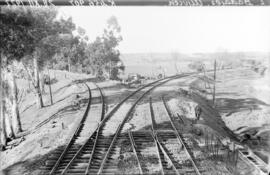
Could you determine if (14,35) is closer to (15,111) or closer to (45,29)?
(45,29)

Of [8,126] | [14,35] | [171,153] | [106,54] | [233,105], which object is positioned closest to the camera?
[171,153]

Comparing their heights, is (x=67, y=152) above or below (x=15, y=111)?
below

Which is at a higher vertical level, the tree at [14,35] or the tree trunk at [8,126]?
the tree at [14,35]

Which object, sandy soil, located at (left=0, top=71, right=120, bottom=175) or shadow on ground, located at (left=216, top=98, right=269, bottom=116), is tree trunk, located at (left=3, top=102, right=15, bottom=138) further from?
shadow on ground, located at (left=216, top=98, right=269, bottom=116)

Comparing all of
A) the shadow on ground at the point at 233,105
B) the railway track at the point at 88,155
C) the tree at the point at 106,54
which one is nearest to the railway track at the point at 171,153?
the railway track at the point at 88,155

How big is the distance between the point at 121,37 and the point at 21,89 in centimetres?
532

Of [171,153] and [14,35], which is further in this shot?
[14,35]

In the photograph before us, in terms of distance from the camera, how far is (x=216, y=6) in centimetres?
672

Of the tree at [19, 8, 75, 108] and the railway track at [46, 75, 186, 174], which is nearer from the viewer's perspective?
the railway track at [46, 75, 186, 174]

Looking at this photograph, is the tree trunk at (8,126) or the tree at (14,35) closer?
the tree at (14,35)

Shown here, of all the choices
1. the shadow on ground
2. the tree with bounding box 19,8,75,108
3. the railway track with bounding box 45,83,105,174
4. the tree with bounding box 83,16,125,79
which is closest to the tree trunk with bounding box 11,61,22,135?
the tree with bounding box 19,8,75,108

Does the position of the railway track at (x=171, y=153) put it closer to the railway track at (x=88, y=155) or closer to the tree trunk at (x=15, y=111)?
the railway track at (x=88, y=155)

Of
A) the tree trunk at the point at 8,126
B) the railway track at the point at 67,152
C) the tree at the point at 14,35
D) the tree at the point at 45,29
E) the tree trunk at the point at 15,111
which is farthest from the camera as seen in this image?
the tree trunk at the point at 15,111

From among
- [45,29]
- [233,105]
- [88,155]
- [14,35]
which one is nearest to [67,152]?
[88,155]
